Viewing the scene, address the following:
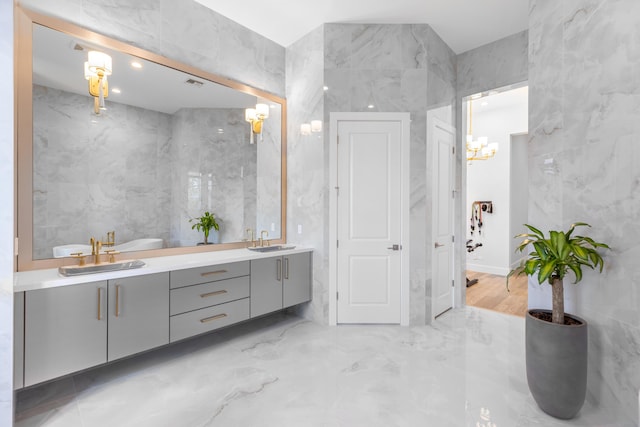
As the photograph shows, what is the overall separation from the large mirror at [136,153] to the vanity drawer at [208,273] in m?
0.48

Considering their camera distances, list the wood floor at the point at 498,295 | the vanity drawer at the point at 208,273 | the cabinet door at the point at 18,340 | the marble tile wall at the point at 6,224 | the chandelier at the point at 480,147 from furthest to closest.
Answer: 1. the chandelier at the point at 480,147
2. the wood floor at the point at 498,295
3. the vanity drawer at the point at 208,273
4. the cabinet door at the point at 18,340
5. the marble tile wall at the point at 6,224

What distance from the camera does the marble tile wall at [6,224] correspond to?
1.64 m

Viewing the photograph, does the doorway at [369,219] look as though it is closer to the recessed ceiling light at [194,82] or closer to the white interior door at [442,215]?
the white interior door at [442,215]

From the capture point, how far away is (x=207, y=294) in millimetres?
2666

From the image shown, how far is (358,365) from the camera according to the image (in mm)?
2518

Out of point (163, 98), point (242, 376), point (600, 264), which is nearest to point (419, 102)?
point (600, 264)

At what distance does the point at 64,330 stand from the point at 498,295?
16.4ft

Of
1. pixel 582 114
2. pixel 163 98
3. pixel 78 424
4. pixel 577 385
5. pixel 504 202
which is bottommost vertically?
pixel 78 424

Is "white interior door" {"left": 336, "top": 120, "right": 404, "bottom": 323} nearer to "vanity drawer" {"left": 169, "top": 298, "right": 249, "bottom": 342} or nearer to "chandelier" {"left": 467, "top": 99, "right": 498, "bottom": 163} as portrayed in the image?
"vanity drawer" {"left": 169, "top": 298, "right": 249, "bottom": 342}

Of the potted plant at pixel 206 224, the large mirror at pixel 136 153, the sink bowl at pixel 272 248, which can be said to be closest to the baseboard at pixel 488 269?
the sink bowl at pixel 272 248

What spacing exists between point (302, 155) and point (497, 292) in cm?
365

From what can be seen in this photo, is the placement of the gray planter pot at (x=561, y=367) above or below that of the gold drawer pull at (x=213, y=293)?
below

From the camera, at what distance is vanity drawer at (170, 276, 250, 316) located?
2.48 meters

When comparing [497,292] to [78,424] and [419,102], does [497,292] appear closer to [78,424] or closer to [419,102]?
[419,102]
